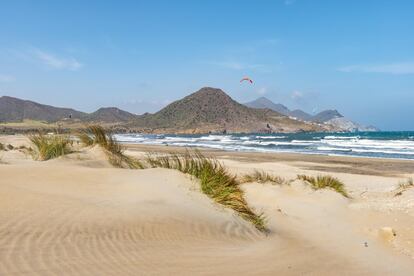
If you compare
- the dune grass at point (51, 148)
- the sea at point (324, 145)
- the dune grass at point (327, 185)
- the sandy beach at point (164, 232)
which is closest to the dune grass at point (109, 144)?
the dune grass at point (51, 148)

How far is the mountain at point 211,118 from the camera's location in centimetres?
13712

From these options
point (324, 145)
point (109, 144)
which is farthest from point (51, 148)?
point (324, 145)

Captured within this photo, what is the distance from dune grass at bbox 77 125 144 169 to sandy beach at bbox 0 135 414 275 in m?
2.76

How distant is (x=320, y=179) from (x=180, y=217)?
6.98 m

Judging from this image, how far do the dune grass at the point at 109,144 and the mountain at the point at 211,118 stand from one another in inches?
4608

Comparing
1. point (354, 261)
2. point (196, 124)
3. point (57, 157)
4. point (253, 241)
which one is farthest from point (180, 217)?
point (196, 124)

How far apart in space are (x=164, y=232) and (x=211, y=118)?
452 ft

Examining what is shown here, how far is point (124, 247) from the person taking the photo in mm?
4023

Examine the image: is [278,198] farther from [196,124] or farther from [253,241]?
[196,124]

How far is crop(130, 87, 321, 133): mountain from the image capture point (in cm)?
13712

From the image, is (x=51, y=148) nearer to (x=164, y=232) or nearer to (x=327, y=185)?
(x=327, y=185)

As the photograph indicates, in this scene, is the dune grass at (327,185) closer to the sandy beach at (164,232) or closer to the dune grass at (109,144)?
the sandy beach at (164,232)

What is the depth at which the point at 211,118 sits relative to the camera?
5600 inches

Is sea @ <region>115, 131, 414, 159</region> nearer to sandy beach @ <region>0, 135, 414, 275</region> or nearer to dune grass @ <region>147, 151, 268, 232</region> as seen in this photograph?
dune grass @ <region>147, 151, 268, 232</region>
